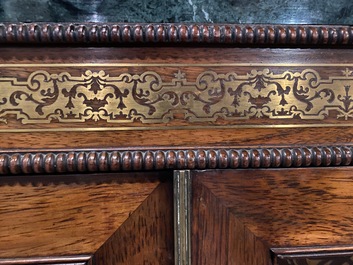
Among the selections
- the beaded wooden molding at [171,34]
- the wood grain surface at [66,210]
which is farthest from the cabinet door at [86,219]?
the beaded wooden molding at [171,34]

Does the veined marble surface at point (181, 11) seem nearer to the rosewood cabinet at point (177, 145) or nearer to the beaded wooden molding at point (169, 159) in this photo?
the rosewood cabinet at point (177, 145)

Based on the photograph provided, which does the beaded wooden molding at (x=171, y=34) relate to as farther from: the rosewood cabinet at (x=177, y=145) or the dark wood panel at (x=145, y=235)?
the dark wood panel at (x=145, y=235)

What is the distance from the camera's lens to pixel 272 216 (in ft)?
A: 1.29

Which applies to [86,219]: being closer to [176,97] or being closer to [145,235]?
[145,235]

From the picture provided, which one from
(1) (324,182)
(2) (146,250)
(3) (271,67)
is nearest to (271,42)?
(3) (271,67)

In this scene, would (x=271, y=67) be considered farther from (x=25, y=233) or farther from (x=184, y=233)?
(x=25, y=233)

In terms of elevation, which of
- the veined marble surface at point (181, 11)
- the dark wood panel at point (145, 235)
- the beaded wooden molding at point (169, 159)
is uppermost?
the veined marble surface at point (181, 11)

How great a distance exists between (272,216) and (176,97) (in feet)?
0.58

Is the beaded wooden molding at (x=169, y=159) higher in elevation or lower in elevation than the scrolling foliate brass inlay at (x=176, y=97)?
lower

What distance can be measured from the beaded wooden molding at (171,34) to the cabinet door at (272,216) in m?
0.15

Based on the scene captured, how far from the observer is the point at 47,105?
368mm

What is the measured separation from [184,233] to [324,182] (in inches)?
6.8

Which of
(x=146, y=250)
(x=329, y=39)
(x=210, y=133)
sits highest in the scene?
(x=329, y=39)

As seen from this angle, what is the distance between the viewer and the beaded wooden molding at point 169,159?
1.19 feet
